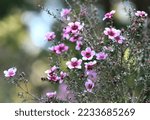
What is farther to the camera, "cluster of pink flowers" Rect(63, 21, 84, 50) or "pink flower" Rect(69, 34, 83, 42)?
"pink flower" Rect(69, 34, 83, 42)

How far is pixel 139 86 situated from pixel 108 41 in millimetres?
399

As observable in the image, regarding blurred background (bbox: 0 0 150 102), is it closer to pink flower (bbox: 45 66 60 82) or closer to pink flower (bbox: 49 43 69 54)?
pink flower (bbox: 49 43 69 54)

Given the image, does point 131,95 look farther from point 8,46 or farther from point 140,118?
point 8,46

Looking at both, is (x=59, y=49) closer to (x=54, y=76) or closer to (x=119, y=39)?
(x=54, y=76)

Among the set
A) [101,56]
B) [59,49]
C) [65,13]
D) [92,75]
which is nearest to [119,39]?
[101,56]

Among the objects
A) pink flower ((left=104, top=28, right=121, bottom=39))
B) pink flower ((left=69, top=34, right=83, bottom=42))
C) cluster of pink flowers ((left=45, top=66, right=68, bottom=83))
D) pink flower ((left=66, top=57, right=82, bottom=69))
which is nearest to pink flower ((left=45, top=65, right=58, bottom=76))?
cluster of pink flowers ((left=45, top=66, right=68, bottom=83))

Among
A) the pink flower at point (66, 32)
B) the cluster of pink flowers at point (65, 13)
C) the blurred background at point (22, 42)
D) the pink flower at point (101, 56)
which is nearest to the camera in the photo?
the pink flower at point (101, 56)

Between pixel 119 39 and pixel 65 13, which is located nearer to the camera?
pixel 119 39

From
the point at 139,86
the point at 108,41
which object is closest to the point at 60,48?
the point at 108,41

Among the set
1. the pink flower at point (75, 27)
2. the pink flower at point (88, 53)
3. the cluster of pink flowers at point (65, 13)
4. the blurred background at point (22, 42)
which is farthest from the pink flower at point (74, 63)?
the blurred background at point (22, 42)

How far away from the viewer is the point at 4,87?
48.3 feet

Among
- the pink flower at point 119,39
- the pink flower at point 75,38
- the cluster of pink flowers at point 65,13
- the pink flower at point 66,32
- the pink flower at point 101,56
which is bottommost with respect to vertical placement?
the pink flower at point 101,56

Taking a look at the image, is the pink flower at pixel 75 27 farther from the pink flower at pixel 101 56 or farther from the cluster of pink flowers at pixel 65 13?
the cluster of pink flowers at pixel 65 13

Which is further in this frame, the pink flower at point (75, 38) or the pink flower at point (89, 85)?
the pink flower at point (75, 38)
